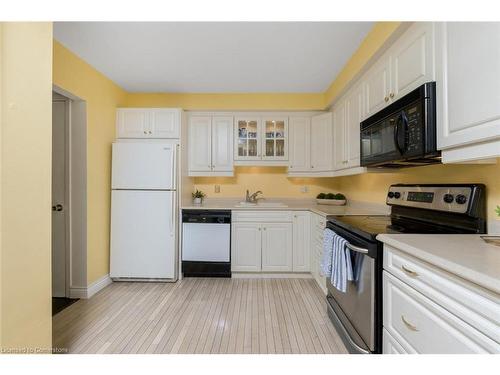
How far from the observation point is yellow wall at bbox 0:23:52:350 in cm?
110

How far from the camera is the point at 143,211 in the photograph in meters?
2.95

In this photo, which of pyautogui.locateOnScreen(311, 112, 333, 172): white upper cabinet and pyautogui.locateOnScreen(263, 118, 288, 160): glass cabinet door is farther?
pyautogui.locateOnScreen(263, 118, 288, 160): glass cabinet door

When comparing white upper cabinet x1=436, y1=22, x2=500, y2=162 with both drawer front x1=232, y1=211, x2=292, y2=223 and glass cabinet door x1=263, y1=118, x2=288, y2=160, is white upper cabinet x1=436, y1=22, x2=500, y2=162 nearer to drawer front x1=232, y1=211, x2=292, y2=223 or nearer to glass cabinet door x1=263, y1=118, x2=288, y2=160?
drawer front x1=232, y1=211, x2=292, y2=223

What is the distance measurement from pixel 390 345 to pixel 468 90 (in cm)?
129

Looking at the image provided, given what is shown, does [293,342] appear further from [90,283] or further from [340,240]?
[90,283]

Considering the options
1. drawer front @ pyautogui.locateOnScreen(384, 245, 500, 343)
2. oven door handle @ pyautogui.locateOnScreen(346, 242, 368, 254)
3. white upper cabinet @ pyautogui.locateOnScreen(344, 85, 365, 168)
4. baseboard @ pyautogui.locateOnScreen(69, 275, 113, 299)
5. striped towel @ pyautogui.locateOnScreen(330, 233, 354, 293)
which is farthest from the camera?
baseboard @ pyautogui.locateOnScreen(69, 275, 113, 299)

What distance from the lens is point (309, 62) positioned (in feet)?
8.24

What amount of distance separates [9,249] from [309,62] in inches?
106

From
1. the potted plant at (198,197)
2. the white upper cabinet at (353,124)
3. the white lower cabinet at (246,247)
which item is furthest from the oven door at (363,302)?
the potted plant at (198,197)

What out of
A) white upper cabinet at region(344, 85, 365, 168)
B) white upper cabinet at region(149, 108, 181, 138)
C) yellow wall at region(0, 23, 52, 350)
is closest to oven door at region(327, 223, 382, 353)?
white upper cabinet at region(344, 85, 365, 168)

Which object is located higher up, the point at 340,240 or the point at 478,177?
the point at 478,177

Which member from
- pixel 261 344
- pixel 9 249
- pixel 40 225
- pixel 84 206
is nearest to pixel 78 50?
pixel 84 206

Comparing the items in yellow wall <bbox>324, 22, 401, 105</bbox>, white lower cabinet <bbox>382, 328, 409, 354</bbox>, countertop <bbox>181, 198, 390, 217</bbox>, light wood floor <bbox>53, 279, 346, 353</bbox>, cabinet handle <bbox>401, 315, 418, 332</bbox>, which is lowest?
light wood floor <bbox>53, 279, 346, 353</bbox>

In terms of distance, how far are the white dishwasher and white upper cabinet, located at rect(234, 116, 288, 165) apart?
2.99 ft
